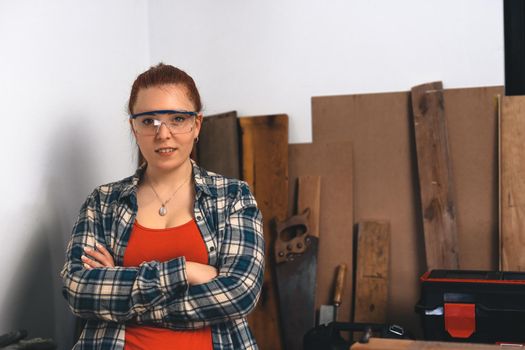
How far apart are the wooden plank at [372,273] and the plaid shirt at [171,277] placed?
996 millimetres

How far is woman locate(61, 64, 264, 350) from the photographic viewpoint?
1.92 metres

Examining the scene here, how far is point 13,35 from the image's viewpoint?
238 cm

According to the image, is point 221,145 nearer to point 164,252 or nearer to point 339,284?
point 339,284

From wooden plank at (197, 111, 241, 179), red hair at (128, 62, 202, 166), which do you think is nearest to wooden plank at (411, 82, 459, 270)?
wooden plank at (197, 111, 241, 179)

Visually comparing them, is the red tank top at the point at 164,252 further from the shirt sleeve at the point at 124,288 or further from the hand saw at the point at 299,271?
the hand saw at the point at 299,271

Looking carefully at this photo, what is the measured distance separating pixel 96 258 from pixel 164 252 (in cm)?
20

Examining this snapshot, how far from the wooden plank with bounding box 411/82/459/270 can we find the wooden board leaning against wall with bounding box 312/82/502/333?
49 mm

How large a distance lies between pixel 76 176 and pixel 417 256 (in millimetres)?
1473

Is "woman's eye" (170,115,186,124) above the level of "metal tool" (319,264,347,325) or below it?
above

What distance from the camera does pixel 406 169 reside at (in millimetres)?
3021

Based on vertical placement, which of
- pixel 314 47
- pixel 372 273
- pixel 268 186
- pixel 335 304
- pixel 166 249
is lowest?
pixel 335 304

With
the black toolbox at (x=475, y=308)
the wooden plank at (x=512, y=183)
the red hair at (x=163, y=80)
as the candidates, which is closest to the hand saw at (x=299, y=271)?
the black toolbox at (x=475, y=308)

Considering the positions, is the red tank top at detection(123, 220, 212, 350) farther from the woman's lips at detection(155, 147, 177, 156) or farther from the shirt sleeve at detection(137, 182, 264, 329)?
the woman's lips at detection(155, 147, 177, 156)

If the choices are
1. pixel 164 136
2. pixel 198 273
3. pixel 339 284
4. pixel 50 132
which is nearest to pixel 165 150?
pixel 164 136
